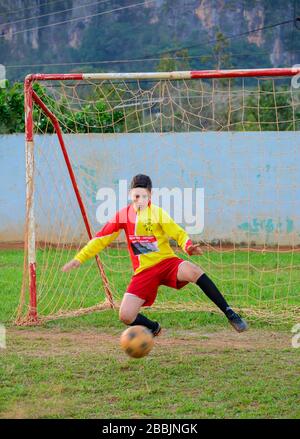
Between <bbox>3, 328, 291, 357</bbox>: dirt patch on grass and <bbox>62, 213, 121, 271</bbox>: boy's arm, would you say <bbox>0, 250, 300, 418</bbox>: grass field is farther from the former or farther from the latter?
<bbox>62, 213, 121, 271</bbox>: boy's arm

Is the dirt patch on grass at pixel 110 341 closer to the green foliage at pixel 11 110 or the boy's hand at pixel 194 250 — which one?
the boy's hand at pixel 194 250

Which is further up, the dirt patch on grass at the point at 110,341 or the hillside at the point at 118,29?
the hillside at the point at 118,29

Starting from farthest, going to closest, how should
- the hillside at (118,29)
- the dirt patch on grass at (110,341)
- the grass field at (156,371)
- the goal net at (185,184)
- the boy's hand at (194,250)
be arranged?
1. the hillside at (118,29)
2. the goal net at (185,184)
3. the dirt patch on grass at (110,341)
4. the boy's hand at (194,250)
5. the grass field at (156,371)

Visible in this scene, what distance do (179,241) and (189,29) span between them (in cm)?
6360

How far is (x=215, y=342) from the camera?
7.74 metres

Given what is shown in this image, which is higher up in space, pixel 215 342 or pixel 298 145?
pixel 298 145

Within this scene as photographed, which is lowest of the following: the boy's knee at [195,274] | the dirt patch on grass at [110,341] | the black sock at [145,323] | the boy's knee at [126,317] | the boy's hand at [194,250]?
the dirt patch on grass at [110,341]

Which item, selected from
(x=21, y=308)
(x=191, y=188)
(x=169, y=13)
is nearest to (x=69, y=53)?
(x=169, y=13)

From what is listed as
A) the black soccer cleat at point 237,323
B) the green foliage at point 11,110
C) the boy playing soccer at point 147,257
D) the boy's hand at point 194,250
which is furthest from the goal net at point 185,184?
the boy's hand at point 194,250

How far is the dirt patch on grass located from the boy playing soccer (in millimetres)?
557

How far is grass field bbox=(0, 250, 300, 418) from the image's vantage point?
18.6ft

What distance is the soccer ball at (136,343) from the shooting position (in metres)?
6.43

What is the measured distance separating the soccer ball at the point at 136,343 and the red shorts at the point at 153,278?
576 mm

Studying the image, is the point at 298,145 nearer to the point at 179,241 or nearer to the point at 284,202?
the point at 284,202
